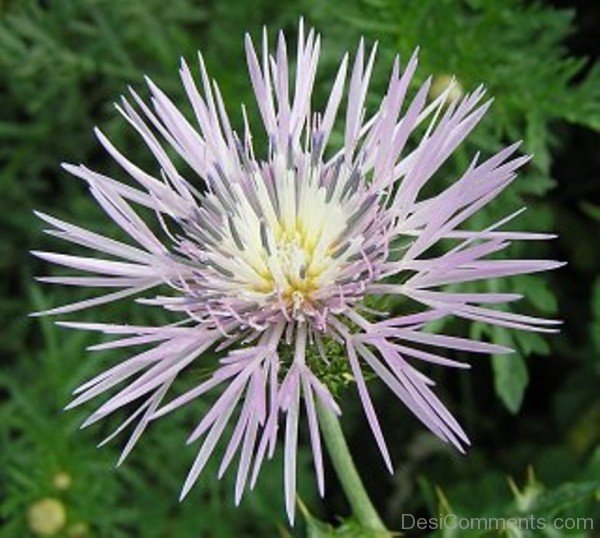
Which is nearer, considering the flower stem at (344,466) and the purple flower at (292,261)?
the purple flower at (292,261)

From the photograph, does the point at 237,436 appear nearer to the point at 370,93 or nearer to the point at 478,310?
the point at 478,310

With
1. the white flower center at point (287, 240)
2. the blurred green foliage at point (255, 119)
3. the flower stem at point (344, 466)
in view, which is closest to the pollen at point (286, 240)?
the white flower center at point (287, 240)

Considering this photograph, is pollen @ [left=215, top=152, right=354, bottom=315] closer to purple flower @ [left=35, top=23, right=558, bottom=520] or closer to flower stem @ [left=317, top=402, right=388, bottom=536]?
purple flower @ [left=35, top=23, right=558, bottom=520]

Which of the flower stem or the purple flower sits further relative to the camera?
the flower stem

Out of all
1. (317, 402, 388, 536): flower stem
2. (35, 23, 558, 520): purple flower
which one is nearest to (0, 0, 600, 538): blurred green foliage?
(317, 402, 388, 536): flower stem

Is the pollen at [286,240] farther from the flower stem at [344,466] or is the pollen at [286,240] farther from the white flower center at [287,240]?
the flower stem at [344,466]

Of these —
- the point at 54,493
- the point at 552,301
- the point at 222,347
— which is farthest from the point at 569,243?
the point at 222,347

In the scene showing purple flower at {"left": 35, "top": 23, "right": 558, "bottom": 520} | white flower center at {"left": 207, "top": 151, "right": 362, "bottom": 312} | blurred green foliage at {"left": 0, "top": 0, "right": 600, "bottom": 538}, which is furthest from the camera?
blurred green foliage at {"left": 0, "top": 0, "right": 600, "bottom": 538}
